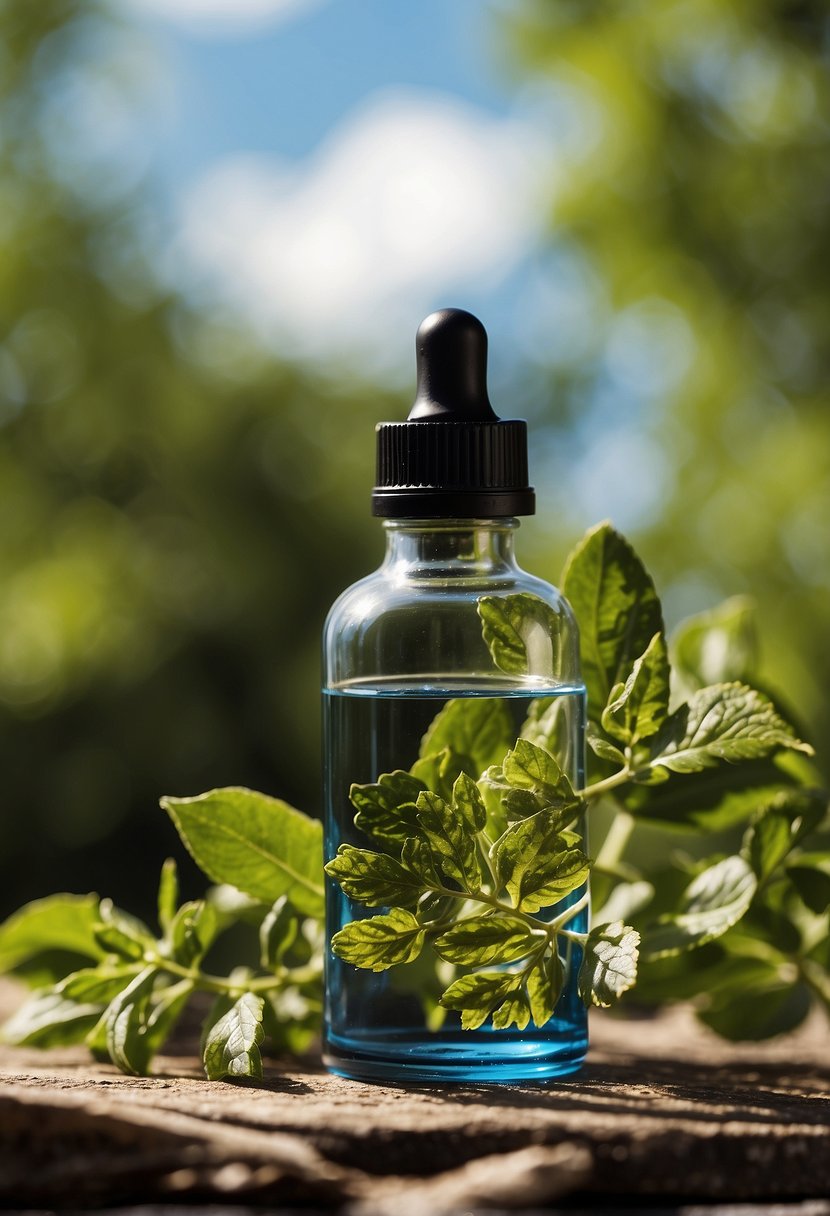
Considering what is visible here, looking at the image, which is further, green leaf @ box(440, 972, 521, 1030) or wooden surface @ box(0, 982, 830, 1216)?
green leaf @ box(440, 972, 521, 1030)

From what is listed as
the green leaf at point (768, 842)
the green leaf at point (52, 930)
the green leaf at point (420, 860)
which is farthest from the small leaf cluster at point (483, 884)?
the green leaf at point (52, 930)

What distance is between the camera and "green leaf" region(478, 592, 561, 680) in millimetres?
560

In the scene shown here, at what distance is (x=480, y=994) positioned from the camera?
52 centimetres

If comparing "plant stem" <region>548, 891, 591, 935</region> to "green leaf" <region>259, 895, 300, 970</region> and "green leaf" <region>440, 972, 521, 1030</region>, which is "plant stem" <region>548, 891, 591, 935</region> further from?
"green leaf" <region>259, 895, 300, 970</region>

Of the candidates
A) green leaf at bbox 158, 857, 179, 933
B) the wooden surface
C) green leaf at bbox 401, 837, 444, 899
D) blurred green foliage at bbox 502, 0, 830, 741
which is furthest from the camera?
blurred green foliage at bbox 502, 0, 830, 741

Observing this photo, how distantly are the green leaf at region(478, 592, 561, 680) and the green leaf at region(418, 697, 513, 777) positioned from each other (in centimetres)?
3

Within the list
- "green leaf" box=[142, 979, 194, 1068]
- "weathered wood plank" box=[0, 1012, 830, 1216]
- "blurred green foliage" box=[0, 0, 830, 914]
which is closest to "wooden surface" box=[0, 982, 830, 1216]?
"weathered wood plank" box=[0, 1012, 830, 1216]

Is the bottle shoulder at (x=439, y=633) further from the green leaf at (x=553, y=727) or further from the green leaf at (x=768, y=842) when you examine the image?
the green leaf at (x=768, y=842)

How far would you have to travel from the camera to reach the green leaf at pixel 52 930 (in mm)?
676

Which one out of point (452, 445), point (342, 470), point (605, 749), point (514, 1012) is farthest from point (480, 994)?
point (342, 470)

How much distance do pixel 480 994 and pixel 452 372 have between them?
27 centimetres

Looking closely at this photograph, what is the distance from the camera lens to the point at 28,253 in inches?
138

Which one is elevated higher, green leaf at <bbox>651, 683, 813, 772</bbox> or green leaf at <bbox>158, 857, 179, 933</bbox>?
green leaf at <bbox>651, 683, 813, 772</bbox>

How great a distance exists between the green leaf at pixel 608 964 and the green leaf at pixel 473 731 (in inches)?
4.2
